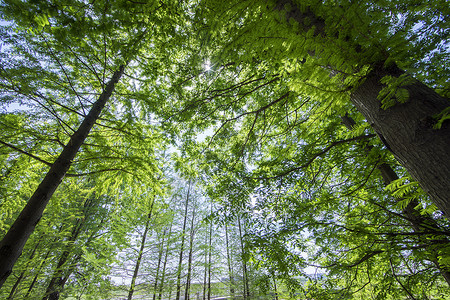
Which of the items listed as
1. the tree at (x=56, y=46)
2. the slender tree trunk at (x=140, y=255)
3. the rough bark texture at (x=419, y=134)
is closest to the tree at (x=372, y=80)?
the rough bark texture at (x=419, y=134)

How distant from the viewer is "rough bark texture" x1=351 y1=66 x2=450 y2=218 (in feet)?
3.11

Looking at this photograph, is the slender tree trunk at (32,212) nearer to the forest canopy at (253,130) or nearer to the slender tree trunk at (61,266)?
the forest canopy at (253,130)

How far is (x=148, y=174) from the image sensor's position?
3725 mm

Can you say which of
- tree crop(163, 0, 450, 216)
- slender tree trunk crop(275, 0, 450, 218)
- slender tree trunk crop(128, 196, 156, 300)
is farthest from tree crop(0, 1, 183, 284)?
slender tree trunk crop(128, 196, 156, 300)

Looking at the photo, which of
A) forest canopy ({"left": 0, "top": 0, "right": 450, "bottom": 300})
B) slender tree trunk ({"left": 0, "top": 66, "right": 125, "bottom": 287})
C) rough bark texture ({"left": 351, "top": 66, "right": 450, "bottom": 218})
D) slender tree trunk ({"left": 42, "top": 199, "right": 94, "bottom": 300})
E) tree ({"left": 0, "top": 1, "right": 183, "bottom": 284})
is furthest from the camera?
slender tree trunk ({"left": 42, "top": 199, "right": 94, "bottom": 300})

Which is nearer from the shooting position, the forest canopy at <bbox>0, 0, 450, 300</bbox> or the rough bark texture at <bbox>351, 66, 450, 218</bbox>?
the rough bark texture at <bbox>351, 66, 450, 218</bbox>

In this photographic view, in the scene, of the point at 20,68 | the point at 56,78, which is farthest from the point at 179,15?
the point at 20,68

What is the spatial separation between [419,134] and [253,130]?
3.23 meters

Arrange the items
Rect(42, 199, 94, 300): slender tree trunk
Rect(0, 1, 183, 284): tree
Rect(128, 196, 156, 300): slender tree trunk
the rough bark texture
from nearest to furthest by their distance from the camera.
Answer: the rough bark texture → Rect(0, 1, 183, 284): tree → Rect(42, 199, 94, 300): slender tree trunk → Rect(128, 196, 156, 300): slender tree trunk

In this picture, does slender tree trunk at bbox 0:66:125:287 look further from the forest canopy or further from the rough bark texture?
the rough bark texture

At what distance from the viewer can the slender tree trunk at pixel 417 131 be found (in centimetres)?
95

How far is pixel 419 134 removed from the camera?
3.38 feet

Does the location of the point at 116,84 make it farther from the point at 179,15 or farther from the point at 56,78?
the point at 179,15

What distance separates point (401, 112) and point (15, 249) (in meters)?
4.45
